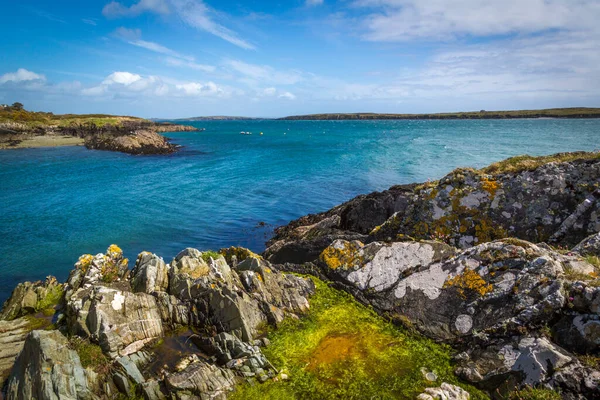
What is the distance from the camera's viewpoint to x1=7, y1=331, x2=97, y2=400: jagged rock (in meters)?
7.09

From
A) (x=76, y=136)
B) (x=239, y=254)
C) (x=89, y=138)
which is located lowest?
(x=239, y=254)

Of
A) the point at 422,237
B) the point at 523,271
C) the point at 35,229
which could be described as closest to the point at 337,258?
the point at 422,237

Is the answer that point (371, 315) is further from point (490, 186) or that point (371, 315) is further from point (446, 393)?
point (490, 186)

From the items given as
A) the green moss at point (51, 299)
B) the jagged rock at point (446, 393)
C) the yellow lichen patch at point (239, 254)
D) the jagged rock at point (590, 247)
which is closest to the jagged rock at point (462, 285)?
the jagged rock at point (590, 247)

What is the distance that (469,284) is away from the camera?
31.4 feet

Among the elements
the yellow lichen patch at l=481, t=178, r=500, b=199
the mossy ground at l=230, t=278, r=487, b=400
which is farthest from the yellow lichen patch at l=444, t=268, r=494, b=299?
the yellow lichen patch at l=481, t=178, r=500, b=199

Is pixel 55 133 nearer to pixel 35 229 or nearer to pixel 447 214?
pixel 35 229

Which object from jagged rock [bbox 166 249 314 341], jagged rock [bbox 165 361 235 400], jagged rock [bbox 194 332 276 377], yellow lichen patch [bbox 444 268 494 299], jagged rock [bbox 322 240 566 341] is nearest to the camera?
jagged rock [bbox 165 361 235 400]

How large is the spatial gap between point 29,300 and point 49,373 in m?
6.71

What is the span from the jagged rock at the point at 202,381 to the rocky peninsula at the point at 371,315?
0.04 m

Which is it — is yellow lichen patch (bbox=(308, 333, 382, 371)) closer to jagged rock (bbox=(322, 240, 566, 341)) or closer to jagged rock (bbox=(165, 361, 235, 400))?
jagged rock (bbox=(322, 240, 566, 341))

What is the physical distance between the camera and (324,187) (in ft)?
152

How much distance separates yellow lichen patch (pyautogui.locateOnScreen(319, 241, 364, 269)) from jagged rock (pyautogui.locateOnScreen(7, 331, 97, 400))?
323 inches

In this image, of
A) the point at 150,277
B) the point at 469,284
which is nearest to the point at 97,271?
the point at 150,277
